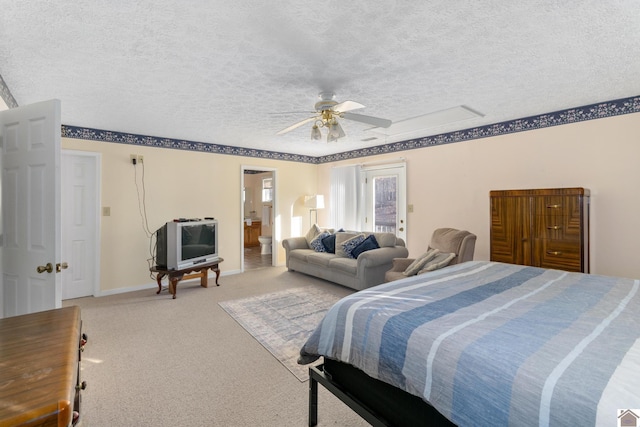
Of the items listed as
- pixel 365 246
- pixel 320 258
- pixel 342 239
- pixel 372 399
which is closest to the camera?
pixel 372 399

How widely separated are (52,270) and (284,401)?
1.76 metres

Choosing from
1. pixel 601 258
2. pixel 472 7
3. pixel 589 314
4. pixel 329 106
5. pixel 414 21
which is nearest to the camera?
pixel 589 314

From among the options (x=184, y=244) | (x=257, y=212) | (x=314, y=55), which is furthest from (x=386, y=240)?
(x=257, y=212)

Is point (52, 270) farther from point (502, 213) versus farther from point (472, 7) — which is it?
point (502, 213)

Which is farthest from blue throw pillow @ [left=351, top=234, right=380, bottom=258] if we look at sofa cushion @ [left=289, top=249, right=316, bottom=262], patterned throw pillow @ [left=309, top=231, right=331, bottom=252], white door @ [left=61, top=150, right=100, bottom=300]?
white door @ [left=61, top=150, right=100, bottom=300]

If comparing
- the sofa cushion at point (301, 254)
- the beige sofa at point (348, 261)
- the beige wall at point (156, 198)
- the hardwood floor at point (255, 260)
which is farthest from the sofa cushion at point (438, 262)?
the hardwood floor at point (255, 260)

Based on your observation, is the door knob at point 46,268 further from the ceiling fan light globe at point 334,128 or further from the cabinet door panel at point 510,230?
the cabinet door panel at point 510,230

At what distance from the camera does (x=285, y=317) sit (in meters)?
3.54

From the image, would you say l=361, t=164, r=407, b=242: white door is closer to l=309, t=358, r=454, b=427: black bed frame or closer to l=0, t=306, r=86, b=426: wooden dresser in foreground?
l=309, t=358, r=454, b=427: black bed frame

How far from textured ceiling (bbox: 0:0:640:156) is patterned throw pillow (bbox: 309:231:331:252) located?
2.62 meters

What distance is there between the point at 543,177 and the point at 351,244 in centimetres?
274

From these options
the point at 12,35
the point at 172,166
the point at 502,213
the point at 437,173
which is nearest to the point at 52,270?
the point at 12,35

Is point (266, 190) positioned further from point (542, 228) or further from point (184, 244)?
point (542, 228)

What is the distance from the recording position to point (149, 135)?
4770 mm
